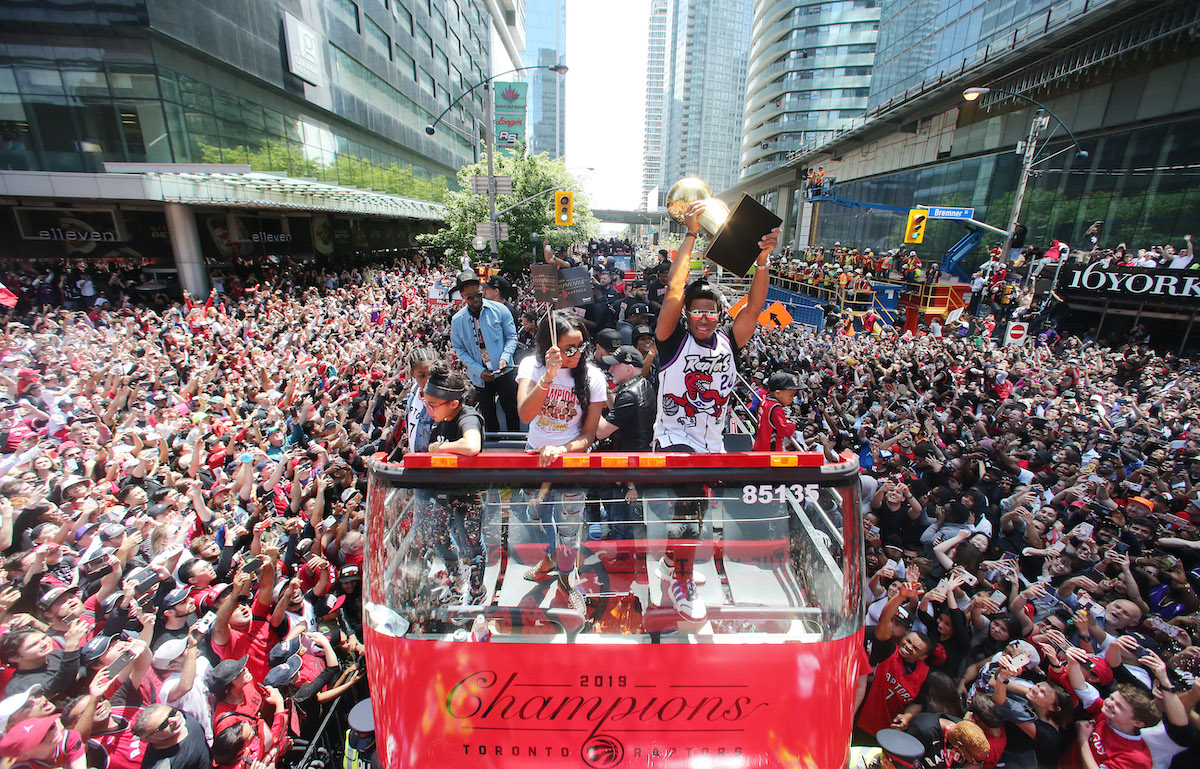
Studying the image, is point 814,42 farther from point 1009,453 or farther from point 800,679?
point 800,679

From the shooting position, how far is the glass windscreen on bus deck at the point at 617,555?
9.71ft

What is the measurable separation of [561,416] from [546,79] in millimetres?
196039

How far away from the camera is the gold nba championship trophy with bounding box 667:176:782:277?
140 inches

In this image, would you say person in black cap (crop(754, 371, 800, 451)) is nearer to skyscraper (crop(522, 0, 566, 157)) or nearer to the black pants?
the black pants

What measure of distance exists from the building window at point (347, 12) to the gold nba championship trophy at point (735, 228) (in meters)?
37.7

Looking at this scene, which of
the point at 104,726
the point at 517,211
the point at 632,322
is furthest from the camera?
the point at 517,211

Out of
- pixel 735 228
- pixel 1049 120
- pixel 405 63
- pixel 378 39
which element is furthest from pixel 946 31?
pixel 735 228

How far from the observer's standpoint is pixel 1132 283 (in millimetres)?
13672

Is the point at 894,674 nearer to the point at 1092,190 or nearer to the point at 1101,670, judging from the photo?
the point at 1101,670

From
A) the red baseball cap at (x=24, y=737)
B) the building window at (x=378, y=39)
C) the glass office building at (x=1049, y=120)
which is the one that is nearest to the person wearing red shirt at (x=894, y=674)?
the red baseball cap at (x=24, y=737)

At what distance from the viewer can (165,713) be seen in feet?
10.0

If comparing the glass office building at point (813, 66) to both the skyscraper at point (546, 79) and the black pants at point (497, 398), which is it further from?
the skyscraper at point (546, 79)

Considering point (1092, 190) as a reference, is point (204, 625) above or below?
below

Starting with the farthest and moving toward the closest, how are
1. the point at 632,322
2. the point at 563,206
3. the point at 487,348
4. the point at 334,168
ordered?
1. the point at 334,168
2. the point at 563,206
3. the point at 632,322
4. the point at 487,348
